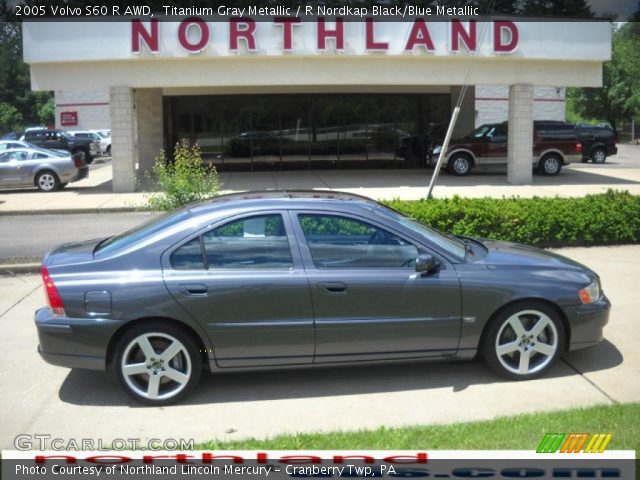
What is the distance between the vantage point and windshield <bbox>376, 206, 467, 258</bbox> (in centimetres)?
589

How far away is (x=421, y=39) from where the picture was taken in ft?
69.7

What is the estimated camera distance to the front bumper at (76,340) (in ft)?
17.6

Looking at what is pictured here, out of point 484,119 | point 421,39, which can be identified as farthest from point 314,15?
point 484,119

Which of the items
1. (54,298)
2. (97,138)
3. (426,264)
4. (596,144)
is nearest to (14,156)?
(54,298)

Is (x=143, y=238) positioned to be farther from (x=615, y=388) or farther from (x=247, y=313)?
(x=615, y=388)

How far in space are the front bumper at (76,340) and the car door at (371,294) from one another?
1.49m

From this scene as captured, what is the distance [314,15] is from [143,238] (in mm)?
16774

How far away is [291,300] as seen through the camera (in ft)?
18.1

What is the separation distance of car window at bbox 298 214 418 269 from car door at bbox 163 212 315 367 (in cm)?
20

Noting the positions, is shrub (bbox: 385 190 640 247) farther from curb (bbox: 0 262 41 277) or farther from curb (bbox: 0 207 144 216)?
curb (bbox: 0 207 144 216)

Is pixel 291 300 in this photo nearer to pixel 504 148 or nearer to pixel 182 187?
pixel 182 187

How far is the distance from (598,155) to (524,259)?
30.0 m

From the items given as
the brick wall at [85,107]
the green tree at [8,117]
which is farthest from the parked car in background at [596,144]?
the green tree at [8,117]

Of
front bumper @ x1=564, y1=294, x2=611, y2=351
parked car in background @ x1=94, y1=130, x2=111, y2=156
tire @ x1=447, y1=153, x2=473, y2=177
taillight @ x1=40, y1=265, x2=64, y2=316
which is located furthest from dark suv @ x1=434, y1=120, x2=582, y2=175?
parked car in background @ x1=94, y1=130, x2=111, y2=156
